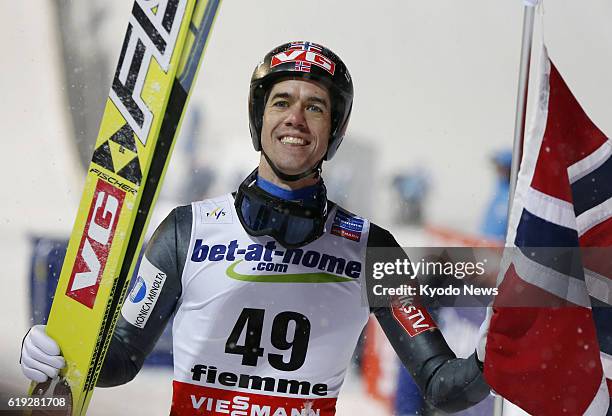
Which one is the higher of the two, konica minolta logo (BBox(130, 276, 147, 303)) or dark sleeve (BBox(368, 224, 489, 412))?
konica minolta logo (BBox(130, 276, 147, 303))

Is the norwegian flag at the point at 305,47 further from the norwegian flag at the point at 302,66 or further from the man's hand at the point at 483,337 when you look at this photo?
the man's hand at the point at 483,337

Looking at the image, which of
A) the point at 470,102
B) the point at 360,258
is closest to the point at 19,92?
the point at 360,258

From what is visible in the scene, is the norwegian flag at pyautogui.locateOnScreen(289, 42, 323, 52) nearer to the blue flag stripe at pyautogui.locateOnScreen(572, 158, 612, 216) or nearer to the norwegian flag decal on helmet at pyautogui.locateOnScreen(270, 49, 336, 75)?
the norwegian flag decal on helmet at pyautogui.locateOnScreen(270, 49, 336, 75)

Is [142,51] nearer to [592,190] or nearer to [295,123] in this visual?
[295,123]

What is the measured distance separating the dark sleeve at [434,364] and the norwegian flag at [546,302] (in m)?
0.20

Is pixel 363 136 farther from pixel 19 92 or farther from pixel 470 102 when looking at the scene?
pixel 19 92

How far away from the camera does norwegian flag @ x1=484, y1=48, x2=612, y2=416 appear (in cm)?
255

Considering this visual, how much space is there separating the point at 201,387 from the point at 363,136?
1548mm

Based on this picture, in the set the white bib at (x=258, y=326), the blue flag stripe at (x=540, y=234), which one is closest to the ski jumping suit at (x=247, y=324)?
the white bib at (x=258, y=326)

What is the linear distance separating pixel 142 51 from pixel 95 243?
0.74 meters

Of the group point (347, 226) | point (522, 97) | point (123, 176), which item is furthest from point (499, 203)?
point (123, 176)

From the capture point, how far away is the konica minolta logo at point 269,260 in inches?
120

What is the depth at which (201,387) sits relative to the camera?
305cm

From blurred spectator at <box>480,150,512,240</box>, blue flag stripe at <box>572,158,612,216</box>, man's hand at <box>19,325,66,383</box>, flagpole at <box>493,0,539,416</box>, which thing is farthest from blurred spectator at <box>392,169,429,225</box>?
man's hand at <box>19,325,66,383</box>
